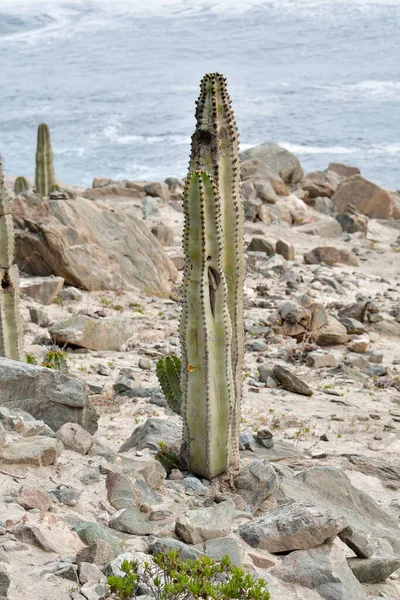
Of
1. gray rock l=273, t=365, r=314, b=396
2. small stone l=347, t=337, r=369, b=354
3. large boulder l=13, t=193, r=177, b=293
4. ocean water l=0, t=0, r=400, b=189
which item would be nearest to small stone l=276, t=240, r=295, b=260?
large boulder l=13, t=193, r=177, b=293

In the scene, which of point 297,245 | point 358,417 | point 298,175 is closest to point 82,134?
point 298,175

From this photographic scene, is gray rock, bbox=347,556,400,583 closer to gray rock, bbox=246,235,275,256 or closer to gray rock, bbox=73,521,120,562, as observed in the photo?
gray rock, bbox=73,521,120,562

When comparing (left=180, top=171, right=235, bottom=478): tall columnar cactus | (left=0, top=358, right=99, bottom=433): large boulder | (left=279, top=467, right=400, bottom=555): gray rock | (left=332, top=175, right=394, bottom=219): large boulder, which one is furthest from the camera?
(left=332, top=175, right=394, bottom=219): large boulder

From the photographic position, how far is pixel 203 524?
14.7ft

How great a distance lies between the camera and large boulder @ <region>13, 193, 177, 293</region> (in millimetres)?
11430

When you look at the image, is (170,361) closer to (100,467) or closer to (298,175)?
(100,467)

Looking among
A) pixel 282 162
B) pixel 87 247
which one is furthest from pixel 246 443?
pixel 282 162

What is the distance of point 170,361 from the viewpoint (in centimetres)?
576

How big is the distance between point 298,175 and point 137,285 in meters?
11.6

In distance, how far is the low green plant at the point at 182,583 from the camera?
326cm

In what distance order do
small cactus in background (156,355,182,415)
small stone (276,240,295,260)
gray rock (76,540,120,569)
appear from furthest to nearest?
small stone (276,240,295,260) < small cactus in background (156,355,182,415) < gray rock (76,540,120,569)

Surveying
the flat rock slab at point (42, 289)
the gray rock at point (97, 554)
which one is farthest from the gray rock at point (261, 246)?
the gray rock at point (97, 554)

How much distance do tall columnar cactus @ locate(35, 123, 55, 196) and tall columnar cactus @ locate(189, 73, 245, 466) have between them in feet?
40.0

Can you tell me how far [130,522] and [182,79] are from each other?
41.0 meters
